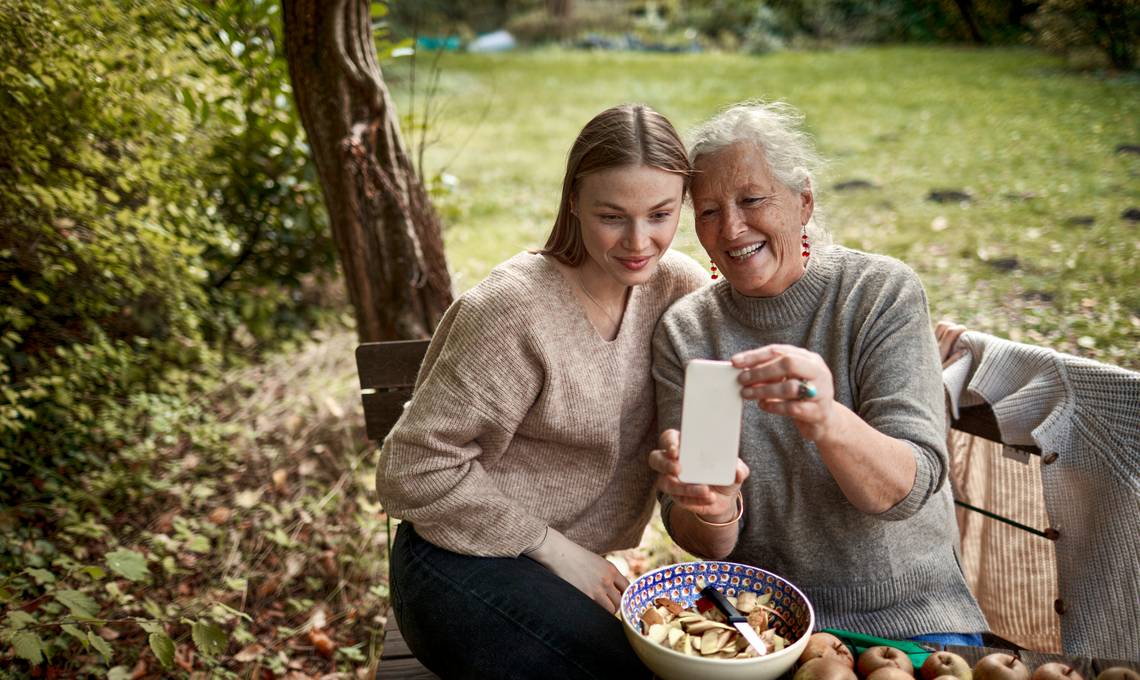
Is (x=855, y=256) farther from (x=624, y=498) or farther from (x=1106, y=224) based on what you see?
(x=1106, y=224)

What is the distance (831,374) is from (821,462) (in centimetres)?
27

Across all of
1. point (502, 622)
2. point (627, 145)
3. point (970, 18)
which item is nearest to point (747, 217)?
point (627, 145)

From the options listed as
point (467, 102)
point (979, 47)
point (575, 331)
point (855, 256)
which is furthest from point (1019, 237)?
point (467, 102)

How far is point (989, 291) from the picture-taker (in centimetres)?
511

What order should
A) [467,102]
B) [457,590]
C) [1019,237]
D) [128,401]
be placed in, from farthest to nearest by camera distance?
[467,102]
[1019,237]
[128,401]
[457,590]

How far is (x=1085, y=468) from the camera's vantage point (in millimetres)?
2162

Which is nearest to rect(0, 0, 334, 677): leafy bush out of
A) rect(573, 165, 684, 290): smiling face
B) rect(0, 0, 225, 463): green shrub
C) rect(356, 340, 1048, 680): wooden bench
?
rect(0, 0, 225, 463): green shrub

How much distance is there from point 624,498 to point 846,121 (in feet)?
23.5

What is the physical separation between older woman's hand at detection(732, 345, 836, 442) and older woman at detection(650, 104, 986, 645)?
0.33m

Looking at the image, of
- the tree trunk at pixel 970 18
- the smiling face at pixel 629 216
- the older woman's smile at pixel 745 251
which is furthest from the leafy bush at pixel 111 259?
the tree trunk at pixel 970 18

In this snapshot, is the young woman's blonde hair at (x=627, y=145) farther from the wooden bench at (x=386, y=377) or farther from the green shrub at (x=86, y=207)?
the green shrub at (x=86, y=207)

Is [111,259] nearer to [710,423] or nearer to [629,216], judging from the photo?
[629,216]

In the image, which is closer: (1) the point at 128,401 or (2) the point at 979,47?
(1) the point at 128,401

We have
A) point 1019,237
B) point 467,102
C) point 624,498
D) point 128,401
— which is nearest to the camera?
point 624,498
